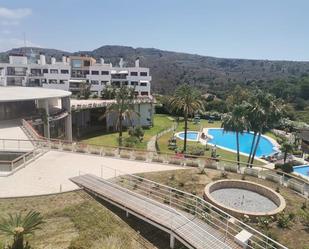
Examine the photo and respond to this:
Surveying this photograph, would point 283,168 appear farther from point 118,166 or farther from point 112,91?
point 112,91

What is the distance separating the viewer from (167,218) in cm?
1395

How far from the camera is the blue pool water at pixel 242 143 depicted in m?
52.1

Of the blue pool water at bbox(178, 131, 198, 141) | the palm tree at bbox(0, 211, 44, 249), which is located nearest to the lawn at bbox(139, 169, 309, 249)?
the palm tree at bbox(0, 211, 44, 249)

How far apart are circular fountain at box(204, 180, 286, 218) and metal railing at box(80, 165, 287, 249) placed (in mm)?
1456

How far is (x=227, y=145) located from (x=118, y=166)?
35482 mm

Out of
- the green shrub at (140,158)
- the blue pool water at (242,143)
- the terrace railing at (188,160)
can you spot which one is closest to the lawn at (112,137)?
the blue pool water at (242,143)

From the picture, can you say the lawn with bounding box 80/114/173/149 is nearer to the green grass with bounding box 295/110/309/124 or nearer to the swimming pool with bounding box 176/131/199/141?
the swimming pool with bounding box 176/131/199/141

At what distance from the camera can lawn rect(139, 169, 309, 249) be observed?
14.1 metres

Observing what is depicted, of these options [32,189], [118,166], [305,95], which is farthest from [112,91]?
A: [305,95]

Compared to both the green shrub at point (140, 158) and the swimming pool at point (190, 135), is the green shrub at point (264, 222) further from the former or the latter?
the swimming pool at point (190, 135)

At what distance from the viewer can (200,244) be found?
12.0m

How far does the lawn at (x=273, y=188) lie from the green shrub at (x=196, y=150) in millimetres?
19889

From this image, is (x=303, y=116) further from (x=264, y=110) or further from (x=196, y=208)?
(x=196, y=208)

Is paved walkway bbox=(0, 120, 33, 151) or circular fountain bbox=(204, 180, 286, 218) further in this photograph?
paved walkway bbox=(0, 120, 33, 151)
